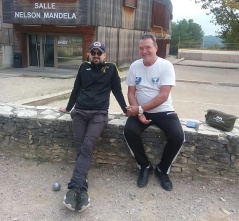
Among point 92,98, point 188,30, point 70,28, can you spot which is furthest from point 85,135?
point 188,30

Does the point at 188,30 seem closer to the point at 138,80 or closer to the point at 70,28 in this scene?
the point at 70,28

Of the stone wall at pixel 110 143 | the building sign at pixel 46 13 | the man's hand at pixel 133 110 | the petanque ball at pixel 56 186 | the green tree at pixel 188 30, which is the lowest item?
the petanque ball at pixel 56 186

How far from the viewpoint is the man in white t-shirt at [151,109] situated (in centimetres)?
324

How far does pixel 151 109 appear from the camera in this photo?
3340mm

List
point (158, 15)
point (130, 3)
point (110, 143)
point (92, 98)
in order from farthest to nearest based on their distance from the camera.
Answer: point (158, 15) → point (130, 3) → point (110, 143) → point (92, 98)

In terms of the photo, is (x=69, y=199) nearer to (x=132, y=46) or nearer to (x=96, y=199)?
(x=96, y=199)

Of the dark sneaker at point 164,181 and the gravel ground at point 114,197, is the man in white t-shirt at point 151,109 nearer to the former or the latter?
the dark sneaker at point 164,181

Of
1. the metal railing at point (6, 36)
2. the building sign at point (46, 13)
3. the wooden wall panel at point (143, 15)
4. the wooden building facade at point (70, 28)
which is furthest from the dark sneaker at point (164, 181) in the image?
the wooden wall panel at point (143, 15)

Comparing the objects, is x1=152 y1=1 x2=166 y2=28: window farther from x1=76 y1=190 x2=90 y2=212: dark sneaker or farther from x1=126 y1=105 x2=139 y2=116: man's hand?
x1=76 y1=190 x2=90 y2=212: dark sneaker

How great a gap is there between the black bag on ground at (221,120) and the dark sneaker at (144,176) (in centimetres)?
91

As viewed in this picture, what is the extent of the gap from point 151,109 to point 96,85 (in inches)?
28.3

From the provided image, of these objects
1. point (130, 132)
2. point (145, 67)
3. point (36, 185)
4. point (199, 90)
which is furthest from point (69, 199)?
point (199, 90)

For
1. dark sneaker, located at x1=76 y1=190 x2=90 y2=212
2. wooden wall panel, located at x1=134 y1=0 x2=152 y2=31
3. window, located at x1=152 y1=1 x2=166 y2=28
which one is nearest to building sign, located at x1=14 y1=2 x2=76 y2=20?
wooden wall panel, located at x1=134 y1=0 x2=152 y2=31

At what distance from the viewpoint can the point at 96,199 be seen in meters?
3.05
